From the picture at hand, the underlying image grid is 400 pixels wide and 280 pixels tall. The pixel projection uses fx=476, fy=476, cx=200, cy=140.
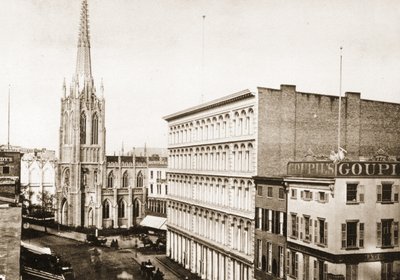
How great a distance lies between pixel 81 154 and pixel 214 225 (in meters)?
47.9

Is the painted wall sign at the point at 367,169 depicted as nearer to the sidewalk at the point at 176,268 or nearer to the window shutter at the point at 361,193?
the window shutter at the point at 361,193

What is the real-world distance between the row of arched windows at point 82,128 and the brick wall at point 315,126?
2232 inches

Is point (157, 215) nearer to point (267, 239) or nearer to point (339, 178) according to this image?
point (267, 239)

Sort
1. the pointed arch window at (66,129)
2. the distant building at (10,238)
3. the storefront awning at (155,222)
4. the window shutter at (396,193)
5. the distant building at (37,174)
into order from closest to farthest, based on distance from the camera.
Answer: the distant building at (10,238), the window shutter at (396,193), the storefront awning at (155,222), the pointed arch window at (66,129), the distant building at (37,174)

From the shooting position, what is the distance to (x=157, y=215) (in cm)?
8381

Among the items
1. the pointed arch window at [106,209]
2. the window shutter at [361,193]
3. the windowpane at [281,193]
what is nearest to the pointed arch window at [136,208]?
the pointed arch window at [106,209]

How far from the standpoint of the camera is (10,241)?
73.3ft

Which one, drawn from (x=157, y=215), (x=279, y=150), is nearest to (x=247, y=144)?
(x=279, y=150)

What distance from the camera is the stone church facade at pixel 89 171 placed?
8738cm

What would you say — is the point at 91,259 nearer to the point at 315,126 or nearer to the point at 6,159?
the point at 6,159

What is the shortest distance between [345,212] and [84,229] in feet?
207

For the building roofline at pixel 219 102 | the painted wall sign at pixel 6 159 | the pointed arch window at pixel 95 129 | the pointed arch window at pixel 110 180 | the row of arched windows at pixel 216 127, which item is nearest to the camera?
the building roofline at pixel 219 102

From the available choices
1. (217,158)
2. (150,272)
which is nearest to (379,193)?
(217,158)

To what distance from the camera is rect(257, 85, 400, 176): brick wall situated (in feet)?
135
